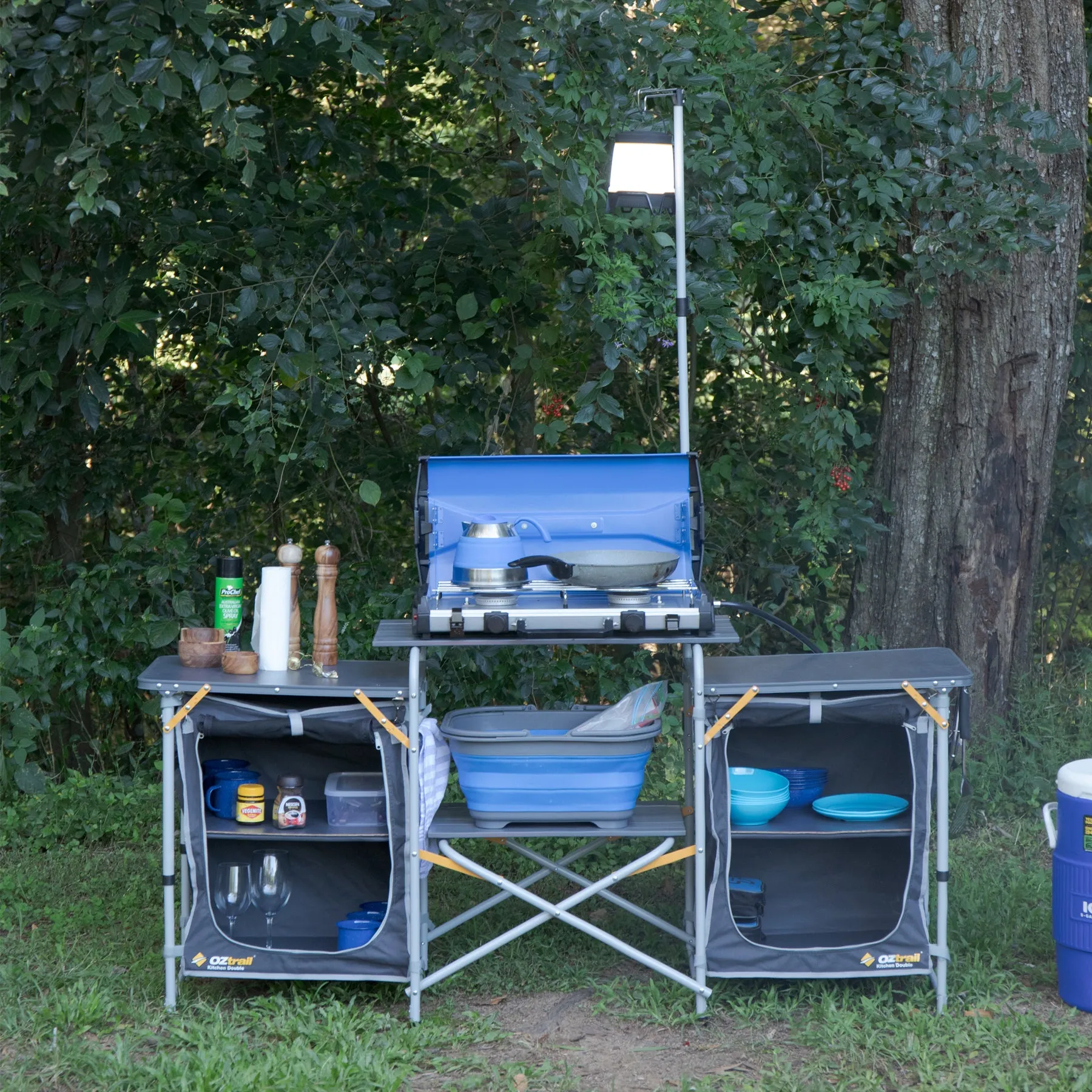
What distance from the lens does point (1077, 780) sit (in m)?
3.18

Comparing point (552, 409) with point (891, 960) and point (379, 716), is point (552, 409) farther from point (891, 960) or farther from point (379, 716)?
point (891, 960)

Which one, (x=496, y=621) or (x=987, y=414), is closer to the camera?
(x=496, y=621)

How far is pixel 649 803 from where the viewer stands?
3545mm

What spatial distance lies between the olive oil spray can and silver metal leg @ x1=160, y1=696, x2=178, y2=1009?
0.28 meters

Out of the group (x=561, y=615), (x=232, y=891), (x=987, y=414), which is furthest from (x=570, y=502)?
(x=987, y=414)

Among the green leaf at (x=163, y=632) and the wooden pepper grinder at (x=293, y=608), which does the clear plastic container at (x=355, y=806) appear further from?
the green leaf at (x=163, y=632)

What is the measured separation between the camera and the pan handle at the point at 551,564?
10.3ft

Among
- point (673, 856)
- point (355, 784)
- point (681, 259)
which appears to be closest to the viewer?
point (673, 856)

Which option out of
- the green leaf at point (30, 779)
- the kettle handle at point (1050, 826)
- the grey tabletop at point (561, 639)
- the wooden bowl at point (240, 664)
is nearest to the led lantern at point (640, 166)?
the grey tabletop at point (561, 639)

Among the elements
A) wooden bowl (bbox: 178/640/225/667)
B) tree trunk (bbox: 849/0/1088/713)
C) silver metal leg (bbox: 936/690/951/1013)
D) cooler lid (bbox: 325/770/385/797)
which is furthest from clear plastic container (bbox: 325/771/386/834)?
tree trunk (bbox: 849/0/1088/713)

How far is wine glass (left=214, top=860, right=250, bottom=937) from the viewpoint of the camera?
341 cm

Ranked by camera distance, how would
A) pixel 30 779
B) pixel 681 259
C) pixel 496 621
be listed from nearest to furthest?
pixel 496 621, pixel 681 259, pixel 30 779

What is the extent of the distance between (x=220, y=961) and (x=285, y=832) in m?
0.36

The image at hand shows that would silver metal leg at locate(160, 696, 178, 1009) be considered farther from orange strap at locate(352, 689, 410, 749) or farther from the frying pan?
the frying pan
